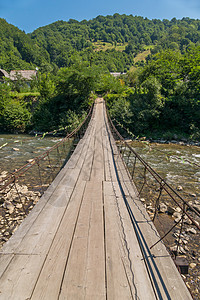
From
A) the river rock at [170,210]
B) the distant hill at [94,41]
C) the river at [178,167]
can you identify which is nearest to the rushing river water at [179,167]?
the river at [178,167]

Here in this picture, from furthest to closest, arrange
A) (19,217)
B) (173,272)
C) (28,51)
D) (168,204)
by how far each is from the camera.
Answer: (28,51) < (168,204) < (19,217) < (173,272)

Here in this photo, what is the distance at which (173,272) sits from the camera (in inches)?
60.5

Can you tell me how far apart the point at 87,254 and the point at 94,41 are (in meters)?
132

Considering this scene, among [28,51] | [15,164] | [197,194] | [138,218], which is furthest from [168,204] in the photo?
[28,51]

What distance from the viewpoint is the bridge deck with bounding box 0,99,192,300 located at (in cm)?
137

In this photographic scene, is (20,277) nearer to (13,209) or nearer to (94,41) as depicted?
(13,209)

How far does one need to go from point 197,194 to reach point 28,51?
80366 mm

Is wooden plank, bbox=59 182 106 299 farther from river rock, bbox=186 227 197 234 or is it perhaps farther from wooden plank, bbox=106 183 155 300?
river rock, bbox=186 227 197 234

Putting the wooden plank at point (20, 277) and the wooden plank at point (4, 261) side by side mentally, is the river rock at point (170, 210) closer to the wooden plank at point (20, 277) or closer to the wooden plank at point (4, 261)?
the wooden plank at point (20, 277)

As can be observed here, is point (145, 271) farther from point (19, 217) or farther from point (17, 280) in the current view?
point (19, 217)

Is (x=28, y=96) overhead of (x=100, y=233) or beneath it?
overhead

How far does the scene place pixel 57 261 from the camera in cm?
162

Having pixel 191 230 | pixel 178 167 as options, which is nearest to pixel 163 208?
pixel 191 230

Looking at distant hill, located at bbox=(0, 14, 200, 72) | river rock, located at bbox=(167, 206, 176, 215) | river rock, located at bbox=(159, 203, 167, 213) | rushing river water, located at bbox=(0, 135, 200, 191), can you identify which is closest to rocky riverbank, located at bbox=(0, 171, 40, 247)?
rushing river water, located at bbox=(0, 135, 200, 191)
